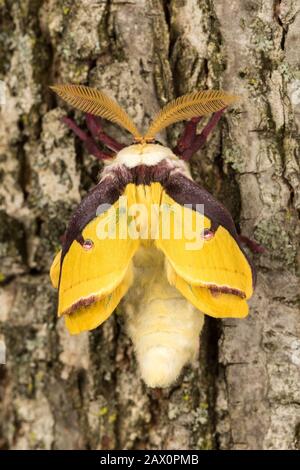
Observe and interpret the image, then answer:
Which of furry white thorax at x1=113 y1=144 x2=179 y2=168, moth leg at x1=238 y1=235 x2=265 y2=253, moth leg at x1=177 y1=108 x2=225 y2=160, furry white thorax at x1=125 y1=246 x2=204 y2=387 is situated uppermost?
moth leg at x1=177 y1=108 x2=225 y2=160

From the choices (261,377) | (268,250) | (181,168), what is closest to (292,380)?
(261,377)

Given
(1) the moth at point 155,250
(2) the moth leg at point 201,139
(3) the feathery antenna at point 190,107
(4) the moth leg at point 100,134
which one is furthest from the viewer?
(4) the moth leg at point 100,134

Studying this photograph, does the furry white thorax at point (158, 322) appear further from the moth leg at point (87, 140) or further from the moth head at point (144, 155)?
the moth leg at point (87, 140)

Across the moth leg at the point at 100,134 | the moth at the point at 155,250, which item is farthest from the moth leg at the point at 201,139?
the moth leg at the point at 100,134

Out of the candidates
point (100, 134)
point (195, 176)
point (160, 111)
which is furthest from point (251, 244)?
point (100, 134)

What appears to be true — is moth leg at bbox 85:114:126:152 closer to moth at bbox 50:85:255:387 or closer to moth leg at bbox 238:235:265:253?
moth at bbox 50:85:255:387

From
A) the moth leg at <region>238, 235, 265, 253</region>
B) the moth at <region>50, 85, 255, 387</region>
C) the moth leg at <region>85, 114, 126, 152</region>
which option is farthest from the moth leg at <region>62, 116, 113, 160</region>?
the moth leg at <region>238, 235, 265, 253</region>

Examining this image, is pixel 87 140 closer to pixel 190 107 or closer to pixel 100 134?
pixel 100 134
